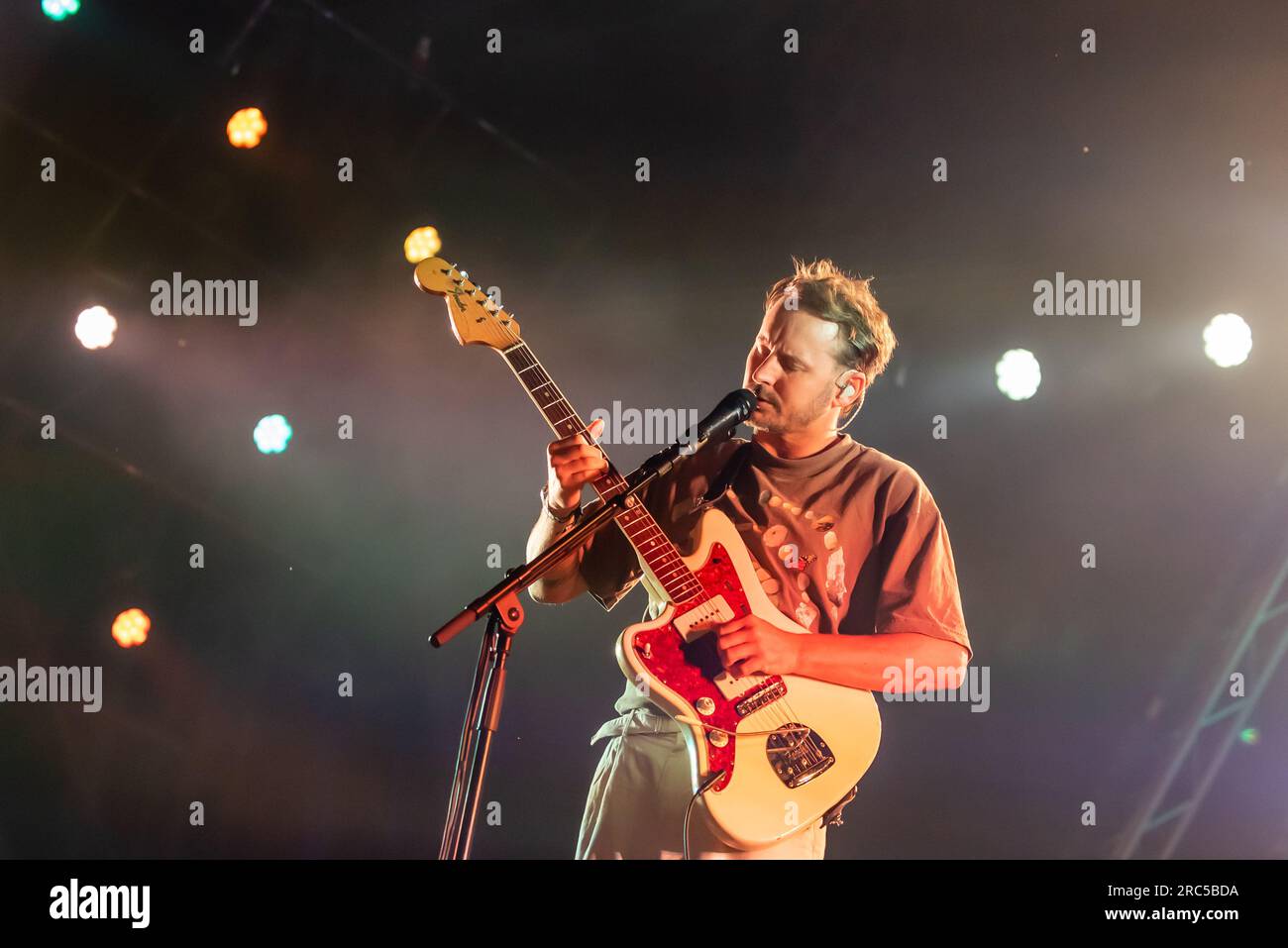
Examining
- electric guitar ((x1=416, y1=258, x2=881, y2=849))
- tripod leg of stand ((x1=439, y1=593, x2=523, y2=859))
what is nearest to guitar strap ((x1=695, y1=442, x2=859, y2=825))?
electric guitar ((x1=416, y1=258, x2=881, y2=849))

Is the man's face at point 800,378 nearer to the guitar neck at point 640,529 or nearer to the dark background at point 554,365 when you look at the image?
the dark background at point 554,365

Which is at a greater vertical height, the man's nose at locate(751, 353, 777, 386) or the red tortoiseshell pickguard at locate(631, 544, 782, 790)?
the man's nose at locate(751, 353, 777, 386)

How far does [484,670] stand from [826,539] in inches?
40.3

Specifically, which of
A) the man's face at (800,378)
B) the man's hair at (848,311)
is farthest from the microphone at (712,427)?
the man's hair at (848,311)

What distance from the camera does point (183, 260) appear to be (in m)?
3.69

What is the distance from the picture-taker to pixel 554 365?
3.56 meters

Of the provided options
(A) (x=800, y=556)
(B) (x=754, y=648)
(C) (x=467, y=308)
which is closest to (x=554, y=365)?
(C) (x=467, y=308)

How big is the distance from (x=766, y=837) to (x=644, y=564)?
2.25 feet

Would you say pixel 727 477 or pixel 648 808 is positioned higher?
pixel 727 477

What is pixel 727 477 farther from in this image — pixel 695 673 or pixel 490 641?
pixel 490 641

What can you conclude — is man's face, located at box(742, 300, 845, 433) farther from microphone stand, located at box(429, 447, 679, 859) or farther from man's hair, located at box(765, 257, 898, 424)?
microphone stand, located at box(429, 447, 679, 859)

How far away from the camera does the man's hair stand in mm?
3299
